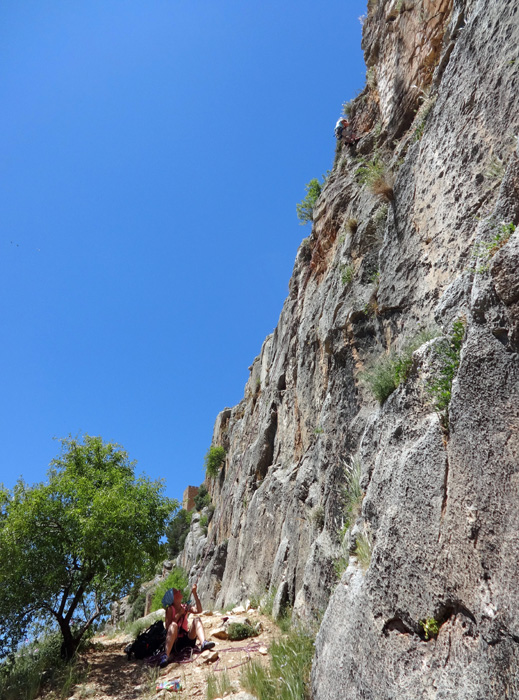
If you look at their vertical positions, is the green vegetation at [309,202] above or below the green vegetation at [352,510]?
above

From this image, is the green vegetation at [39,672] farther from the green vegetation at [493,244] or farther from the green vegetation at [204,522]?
the green vegetation at [204,522]

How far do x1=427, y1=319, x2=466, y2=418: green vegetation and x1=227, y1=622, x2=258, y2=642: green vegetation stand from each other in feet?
20.5

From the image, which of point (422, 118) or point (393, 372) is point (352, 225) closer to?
point (422, 118)

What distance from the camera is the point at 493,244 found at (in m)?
3.91

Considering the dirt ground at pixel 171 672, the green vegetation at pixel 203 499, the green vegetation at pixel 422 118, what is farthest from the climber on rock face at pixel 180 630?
the green vegetation at pixel 203 499

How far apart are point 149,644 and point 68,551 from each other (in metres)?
2.23

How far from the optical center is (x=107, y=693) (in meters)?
6.32

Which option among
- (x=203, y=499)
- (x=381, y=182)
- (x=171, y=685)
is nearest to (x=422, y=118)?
(x=381, y=182)

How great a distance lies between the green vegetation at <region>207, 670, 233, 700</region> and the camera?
17.1ft

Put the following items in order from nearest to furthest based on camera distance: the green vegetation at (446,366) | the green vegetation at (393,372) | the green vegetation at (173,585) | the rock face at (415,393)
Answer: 1. the rock face at (415,393)
2. the green vegetation at (446,366)
3. the green vegetation at (393,372)
4. the green vegetation at (173,585)

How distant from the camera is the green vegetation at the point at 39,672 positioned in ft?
21.4

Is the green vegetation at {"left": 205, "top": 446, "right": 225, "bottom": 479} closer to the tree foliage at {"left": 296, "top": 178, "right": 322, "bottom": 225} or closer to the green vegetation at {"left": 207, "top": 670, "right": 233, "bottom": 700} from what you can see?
the tree foliage at {"left": 296, "top": 178, "right": 322, "bottom": 225}

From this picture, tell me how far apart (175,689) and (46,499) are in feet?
14.4

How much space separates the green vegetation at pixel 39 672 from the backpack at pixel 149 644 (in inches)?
35.6
